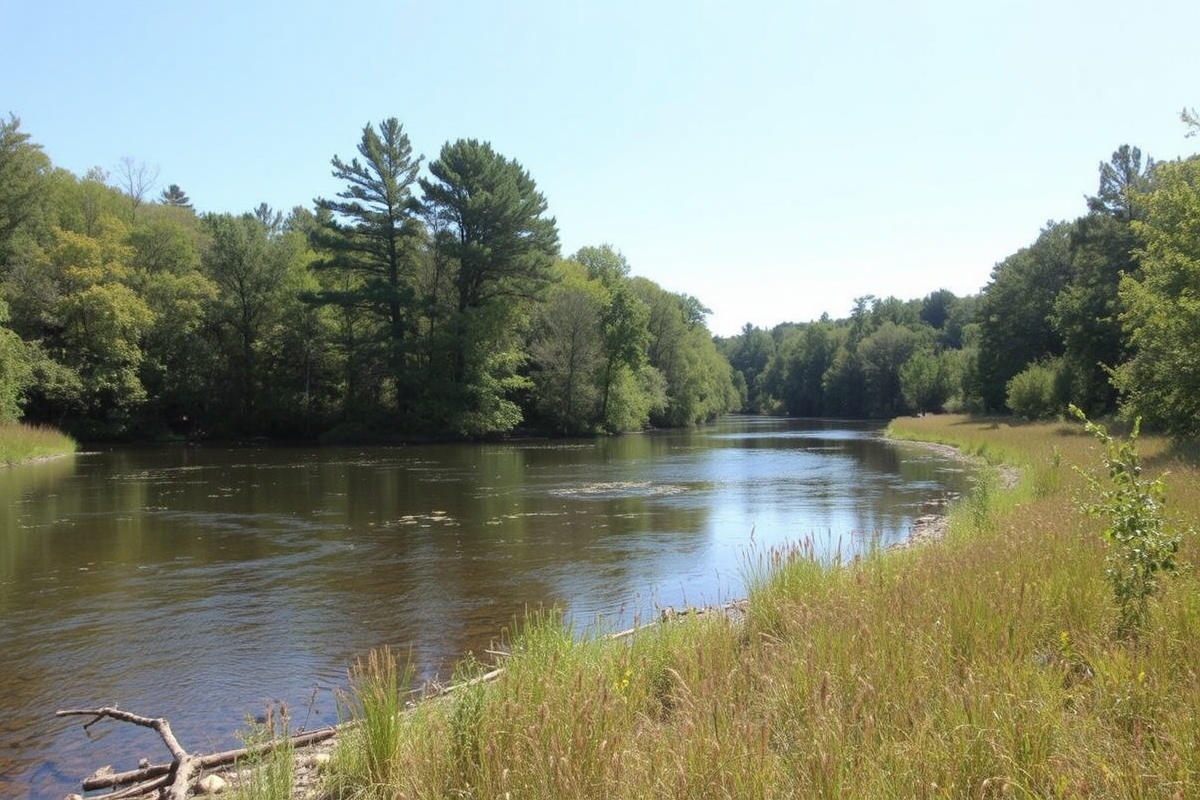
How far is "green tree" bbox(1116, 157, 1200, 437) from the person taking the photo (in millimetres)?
22375

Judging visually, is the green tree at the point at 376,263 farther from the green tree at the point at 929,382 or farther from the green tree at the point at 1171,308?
the green tree at the point at 929,382

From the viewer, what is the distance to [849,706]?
4.53m

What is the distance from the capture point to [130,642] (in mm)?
9438

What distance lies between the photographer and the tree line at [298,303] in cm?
4881

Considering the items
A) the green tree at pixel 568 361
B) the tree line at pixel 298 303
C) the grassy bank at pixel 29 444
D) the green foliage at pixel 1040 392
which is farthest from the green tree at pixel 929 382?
the grassy bank at pixel 29 444

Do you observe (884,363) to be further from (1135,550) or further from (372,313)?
(1135,550)

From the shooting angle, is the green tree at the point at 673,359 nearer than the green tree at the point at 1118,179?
No

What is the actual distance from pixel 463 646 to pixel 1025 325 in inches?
2642

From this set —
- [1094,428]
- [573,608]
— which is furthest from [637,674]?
[573,608]

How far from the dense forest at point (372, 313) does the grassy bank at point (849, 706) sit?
42.9 m

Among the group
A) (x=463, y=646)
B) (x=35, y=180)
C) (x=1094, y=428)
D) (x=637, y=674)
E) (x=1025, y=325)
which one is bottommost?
(x=463, y=646)

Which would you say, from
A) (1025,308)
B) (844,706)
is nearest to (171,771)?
(844,706)

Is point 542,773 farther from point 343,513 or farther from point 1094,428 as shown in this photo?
point 343,513

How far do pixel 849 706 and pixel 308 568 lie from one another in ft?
36.8
